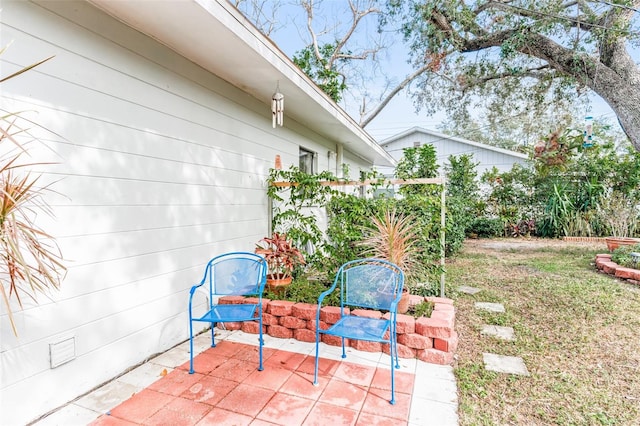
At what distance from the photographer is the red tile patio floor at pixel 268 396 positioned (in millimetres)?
2102

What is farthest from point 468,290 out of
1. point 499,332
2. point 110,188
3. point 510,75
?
point 510,75

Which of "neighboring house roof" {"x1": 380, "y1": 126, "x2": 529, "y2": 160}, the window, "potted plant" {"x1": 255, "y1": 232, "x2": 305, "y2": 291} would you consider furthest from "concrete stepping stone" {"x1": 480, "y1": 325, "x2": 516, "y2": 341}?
"neighboring house roof" {"x1": 380, "y1": 126, "x2": 529, "y2": 160}

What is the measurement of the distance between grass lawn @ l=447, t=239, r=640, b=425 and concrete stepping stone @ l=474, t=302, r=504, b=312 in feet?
0.29

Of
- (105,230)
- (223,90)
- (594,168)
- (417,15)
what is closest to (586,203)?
(594,168)

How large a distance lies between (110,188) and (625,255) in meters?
7.53

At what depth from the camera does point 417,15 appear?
7.20 m

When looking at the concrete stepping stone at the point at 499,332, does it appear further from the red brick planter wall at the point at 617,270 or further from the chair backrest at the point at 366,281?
the red brick planter wall at the point at 617,270

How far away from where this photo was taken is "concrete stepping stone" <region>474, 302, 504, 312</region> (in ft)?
13.5

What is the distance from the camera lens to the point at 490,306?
4211mm

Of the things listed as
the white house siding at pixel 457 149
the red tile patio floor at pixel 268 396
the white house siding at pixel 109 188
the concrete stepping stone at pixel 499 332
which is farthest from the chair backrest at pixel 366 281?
the white house siding at pixel 457 149

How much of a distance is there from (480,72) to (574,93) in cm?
229

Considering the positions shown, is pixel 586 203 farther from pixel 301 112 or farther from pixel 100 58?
pixel 100 58

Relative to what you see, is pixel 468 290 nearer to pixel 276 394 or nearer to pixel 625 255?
pixel 625 255

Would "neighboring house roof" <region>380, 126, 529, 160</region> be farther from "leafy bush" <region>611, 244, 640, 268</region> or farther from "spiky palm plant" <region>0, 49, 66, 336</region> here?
"spiky palm plant" <region>0, 49, 66, 336</region>
